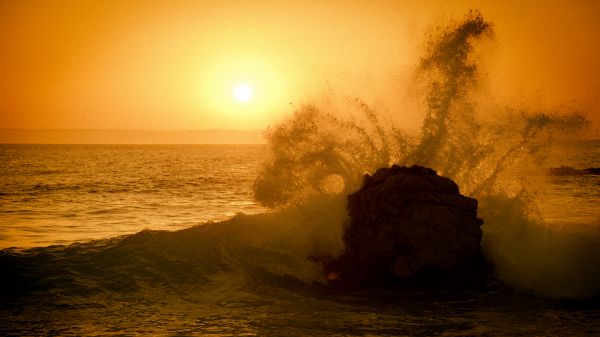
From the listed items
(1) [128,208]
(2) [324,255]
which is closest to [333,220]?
(2) [324,255]

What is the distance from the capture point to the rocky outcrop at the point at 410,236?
11.1 m

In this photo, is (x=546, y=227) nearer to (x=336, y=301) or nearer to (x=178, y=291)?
(x=336, y=301)

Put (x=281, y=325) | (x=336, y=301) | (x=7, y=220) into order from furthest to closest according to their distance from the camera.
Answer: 1. (x=7, y=220)
2. (x=336, y=301)
3. (x=281, y=325)

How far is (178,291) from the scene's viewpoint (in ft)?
36.2

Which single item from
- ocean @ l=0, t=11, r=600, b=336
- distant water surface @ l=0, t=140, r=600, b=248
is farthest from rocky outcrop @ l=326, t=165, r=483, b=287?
distant water surface @ l=0, t=140, r=600, b=248

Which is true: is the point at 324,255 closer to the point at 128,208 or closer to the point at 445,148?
the point at 445,148

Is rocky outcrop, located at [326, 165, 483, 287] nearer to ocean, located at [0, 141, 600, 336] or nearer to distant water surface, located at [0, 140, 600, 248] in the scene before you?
ocean, located at [0, 141, 600, 336]

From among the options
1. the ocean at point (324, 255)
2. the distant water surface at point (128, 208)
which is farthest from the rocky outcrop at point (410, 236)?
the distant water surface at point (128, 208)

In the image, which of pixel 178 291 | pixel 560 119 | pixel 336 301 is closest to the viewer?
pixel 336 301

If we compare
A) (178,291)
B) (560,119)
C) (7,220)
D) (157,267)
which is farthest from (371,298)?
(7,220)

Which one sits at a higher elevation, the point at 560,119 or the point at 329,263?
the point at 560,119

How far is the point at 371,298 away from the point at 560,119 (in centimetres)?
905

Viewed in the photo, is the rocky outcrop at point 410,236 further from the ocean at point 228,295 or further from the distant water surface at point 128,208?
the distant water surface at point 128,208

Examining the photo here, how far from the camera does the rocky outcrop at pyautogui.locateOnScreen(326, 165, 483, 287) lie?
1115 cm
